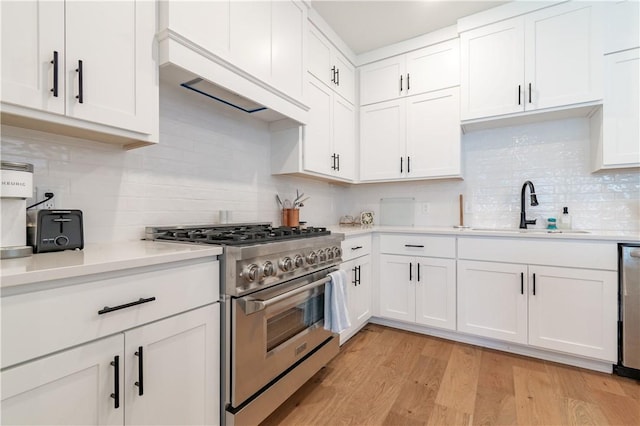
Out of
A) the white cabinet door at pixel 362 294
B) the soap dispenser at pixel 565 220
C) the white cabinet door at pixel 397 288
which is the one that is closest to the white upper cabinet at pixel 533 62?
the soap dispenser at pixel 565 220

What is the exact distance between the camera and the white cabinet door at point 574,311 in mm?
1945

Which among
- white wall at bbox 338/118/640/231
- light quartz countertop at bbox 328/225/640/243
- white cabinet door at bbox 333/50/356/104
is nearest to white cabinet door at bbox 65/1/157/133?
light quartz countertop at bbox 328/225/640/243

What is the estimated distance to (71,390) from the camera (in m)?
0.86

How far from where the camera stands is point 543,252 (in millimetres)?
2115

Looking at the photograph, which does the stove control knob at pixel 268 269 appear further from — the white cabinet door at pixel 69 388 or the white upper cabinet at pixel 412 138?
the white upper cabinet at pixel 412 138

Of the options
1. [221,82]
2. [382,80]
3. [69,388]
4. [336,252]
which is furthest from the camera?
[382,80]

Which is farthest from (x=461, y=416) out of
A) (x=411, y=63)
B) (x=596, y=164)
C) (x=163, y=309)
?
(x=411, y=63)

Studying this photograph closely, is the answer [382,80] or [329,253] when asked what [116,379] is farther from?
[382,80]

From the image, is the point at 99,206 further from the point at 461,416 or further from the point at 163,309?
the point at 461,416

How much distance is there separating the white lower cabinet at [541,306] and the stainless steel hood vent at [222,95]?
1.97 metres

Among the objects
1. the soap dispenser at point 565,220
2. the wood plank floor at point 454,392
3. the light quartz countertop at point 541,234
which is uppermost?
the soap dispenser at point 565,220

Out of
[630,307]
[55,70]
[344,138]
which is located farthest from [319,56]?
[630,307]

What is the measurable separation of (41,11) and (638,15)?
133 inches

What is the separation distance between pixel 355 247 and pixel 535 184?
1.70 metres
